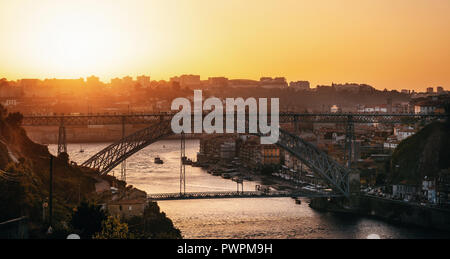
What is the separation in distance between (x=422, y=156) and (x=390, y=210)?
2430mm

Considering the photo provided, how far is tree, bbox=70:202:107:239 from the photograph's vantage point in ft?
20.7

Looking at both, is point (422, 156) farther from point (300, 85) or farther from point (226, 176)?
point (300, 85)

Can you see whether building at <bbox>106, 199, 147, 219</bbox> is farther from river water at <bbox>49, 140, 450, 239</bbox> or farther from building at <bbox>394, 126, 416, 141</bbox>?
building at <bbox>394, 126, 416, 141</bbox>

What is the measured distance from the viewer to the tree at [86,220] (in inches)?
248

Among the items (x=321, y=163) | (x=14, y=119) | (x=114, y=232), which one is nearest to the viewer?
(x=114, y=232)

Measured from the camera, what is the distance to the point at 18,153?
8414 millimetres

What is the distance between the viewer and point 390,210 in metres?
11.7

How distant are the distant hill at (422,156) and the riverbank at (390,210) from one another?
1272 millimetres

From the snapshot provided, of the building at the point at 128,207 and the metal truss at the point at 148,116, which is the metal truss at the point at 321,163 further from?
the building at the point at 128,207

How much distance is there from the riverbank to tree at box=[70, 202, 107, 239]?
6.38 m

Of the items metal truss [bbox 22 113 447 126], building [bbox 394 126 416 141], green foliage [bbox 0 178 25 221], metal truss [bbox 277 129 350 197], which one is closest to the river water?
metal truss [bbox 277 129 350 197]

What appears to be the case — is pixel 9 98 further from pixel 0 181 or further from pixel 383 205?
pixel 0 181

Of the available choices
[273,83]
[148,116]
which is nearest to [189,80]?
[273,83]
